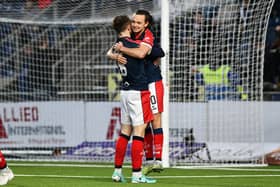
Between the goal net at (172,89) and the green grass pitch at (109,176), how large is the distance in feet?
4.04

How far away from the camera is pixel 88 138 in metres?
15.0

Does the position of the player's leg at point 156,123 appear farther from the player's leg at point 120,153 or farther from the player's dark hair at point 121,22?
the player's dark hair at point 121,22

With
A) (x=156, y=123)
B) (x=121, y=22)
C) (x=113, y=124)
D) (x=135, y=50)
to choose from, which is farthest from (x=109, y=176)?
(x=113, y=124)

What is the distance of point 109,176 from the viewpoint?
413 inches

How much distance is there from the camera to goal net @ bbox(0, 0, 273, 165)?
13.2 meters

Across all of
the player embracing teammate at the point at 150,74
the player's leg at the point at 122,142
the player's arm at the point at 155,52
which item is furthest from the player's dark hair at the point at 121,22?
the player's leg at the point at 122,142

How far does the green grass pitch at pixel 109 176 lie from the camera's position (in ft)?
29.1

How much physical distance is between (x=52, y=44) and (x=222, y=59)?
17.2 ft

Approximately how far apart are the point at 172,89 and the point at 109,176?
3.12 meters

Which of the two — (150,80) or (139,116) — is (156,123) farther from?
(139,116)

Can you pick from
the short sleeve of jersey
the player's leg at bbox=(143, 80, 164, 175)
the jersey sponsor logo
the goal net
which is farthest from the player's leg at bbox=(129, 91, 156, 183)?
the jersey sponsor logo

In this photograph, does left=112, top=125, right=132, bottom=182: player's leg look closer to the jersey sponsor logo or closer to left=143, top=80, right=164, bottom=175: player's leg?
left=143, top=80, right=164, bottom=175: player's leg

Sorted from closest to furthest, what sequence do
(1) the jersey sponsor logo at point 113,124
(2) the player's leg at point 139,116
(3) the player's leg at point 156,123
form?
(2) the player's leg at point 139,116 → (3) the player's leg at point 156,123 → (1) the jersey sponsor logo at point 113,124

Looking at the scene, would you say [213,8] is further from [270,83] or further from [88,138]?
[270,83]
